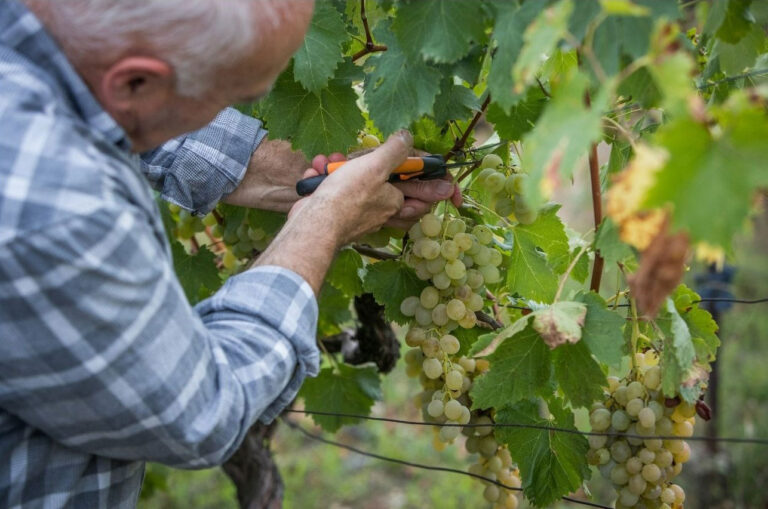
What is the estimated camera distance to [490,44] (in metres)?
1.27

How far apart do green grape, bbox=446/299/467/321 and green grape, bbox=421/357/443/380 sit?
0.32 ft

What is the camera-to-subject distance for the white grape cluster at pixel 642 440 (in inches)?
53.4

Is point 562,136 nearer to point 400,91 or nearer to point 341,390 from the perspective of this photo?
point 400,91

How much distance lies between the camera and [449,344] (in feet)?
4.84

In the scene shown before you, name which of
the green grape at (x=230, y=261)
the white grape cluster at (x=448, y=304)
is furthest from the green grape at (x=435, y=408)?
the green grape at (x=230, y=261)

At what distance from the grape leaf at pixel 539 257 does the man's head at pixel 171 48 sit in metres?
0.67

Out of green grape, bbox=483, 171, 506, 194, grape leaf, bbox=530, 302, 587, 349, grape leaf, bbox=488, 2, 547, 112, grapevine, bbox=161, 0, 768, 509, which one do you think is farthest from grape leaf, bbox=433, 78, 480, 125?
grape leaf, bbox=530, 302, 587, 349

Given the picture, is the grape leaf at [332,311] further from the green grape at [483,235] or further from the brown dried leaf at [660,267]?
the brown dried leaf at [660,267]

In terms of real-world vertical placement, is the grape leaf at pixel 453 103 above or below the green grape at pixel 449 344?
above

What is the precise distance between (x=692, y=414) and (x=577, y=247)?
14.0 inches

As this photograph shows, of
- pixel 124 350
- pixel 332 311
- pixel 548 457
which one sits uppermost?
pixel 124 350

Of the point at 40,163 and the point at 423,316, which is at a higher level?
the point at 40,163

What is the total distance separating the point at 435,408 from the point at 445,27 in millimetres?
719

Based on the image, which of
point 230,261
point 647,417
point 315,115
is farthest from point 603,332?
point 230,261
